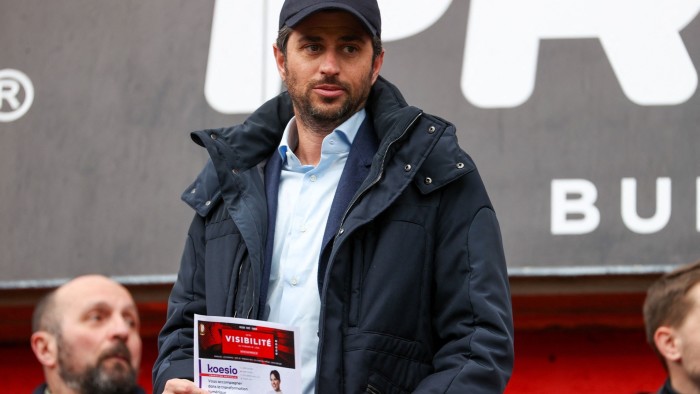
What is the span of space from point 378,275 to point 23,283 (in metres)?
2.47

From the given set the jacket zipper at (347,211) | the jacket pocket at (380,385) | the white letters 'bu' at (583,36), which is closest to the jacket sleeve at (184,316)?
the jacket zipper at (347,211)

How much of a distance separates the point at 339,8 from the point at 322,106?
0.24m

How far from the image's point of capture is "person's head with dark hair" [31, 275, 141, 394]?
13.2 ft

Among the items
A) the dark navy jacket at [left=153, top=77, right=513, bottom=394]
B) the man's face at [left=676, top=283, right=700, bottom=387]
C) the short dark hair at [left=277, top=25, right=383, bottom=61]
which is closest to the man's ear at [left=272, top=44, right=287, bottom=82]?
the short dark hair at [left=277, top=25, right=383, bottom=61]

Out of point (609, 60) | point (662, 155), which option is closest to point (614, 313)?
point (662, 155)

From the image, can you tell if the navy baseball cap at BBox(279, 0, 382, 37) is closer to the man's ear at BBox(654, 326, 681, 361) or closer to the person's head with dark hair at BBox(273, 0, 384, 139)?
the person's head with dark hair at BBox(273, 0, 384, 139)

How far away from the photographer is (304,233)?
3166 mm

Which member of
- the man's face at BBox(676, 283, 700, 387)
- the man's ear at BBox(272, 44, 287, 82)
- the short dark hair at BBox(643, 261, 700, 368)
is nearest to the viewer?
the man's ear at BBox(272, 44, 287, 82)

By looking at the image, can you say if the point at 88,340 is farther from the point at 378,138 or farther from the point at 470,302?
the point at 470,302

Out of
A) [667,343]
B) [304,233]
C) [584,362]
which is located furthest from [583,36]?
[304,233]

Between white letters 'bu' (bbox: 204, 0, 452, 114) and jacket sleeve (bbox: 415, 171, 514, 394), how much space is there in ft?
6.90

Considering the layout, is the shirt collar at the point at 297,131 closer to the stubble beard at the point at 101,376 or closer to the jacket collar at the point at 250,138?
the jacket collar at the point at 250,138

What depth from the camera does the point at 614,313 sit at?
503 cm

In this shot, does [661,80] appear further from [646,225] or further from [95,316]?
[95,316]
